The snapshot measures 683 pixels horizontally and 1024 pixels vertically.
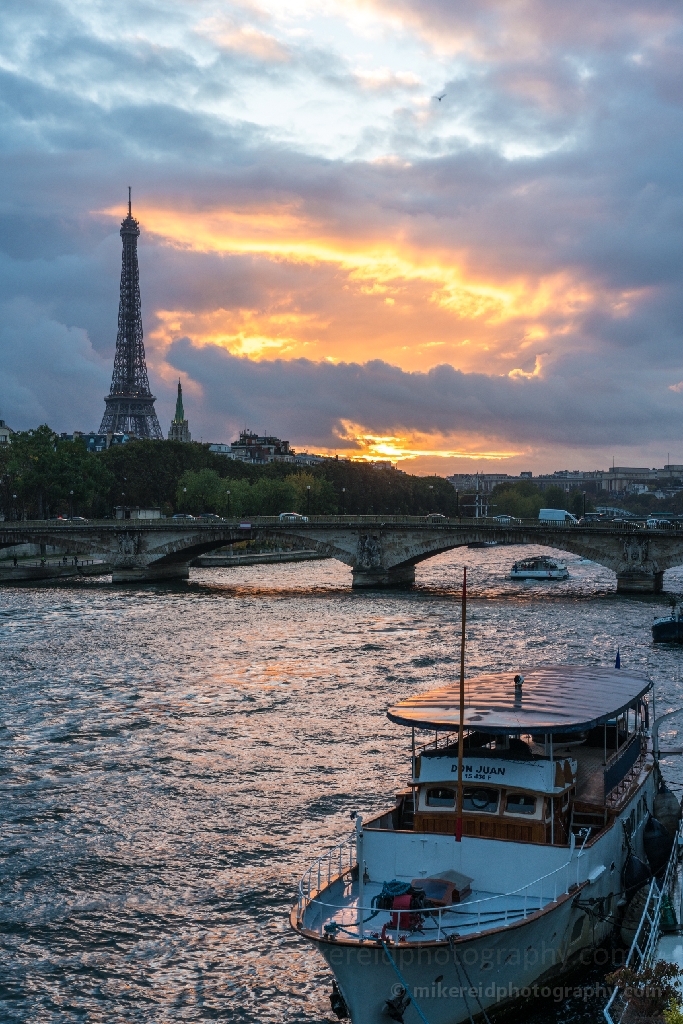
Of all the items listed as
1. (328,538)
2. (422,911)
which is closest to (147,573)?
(328,538)

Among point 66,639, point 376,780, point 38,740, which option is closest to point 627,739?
point 376,780

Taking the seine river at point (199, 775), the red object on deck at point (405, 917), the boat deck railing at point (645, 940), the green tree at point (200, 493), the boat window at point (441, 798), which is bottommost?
the seine river at point (199, 775)

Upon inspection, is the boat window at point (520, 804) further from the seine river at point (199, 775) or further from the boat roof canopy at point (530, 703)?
the seine river at point (199, 775)

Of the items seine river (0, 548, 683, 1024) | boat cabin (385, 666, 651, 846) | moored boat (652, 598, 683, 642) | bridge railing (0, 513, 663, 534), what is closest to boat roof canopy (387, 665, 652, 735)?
boat cabin (385, 666, 651, 846)

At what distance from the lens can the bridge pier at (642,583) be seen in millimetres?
86125

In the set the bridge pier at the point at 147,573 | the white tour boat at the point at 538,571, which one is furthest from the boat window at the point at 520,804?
the white tour boat at the point at 538,571

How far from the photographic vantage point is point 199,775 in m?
31.4

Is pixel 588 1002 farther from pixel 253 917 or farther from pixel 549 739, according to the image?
pixel 253 917

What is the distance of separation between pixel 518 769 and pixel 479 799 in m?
0.86

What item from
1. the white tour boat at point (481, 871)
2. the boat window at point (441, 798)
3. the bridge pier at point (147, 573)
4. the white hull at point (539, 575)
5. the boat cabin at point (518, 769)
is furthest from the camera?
the white hull at point (539, 575)

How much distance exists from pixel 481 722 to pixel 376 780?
1196 centimetres

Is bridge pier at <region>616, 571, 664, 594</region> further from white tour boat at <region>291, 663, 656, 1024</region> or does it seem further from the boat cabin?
white tour boat at <region>291, 663, 656, 1024</region>

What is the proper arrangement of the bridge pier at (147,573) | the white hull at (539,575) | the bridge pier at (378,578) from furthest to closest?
the white hull at (539,575) < the bridge pier at (147,573) < the bridge pier at (378,578)

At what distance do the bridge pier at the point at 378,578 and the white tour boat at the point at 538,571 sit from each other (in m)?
13.8
